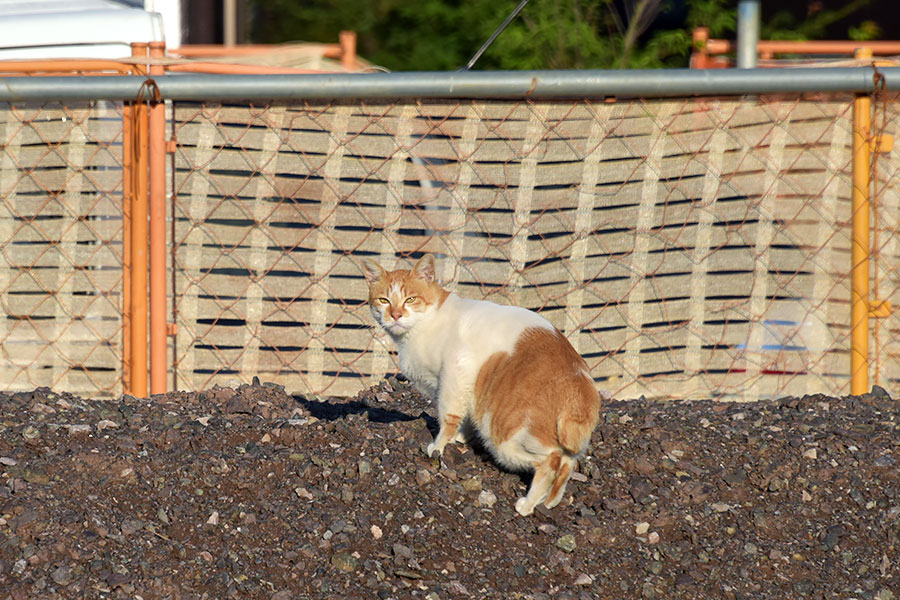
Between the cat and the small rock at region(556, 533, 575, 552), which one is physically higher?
the cat

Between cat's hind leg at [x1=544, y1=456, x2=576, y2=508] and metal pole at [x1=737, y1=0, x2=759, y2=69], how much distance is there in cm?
311

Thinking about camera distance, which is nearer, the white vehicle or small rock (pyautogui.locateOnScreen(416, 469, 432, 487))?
small rock (pyautogui.locateOnScreen(416, 469, 432, 487))

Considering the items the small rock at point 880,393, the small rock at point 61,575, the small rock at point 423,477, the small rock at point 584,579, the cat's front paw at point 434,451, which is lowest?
the small rock at point 584,579

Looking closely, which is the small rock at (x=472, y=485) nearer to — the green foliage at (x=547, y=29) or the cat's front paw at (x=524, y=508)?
the cat's front paw at (x=524, y=508)

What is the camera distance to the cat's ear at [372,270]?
3.88 m

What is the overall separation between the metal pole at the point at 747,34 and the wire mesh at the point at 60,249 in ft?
10.8

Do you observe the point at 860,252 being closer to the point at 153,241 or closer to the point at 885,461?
the point at 885,461

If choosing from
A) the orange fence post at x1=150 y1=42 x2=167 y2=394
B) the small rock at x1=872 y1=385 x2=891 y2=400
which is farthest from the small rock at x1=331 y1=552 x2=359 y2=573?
the small rock at x1=872 y1=385 x2=891 y2=400

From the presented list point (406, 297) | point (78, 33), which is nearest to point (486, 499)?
point (406, 297)

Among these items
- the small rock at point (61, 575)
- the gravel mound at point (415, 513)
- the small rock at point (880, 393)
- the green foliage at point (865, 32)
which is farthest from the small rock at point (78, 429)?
the green foliage at point (865, 32)

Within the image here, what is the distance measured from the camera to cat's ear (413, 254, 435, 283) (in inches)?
148

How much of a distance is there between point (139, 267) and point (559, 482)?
2266 mm

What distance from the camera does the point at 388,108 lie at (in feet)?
15.1

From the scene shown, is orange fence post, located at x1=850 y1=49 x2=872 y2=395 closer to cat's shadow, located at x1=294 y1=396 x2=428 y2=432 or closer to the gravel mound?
the gravel mound
